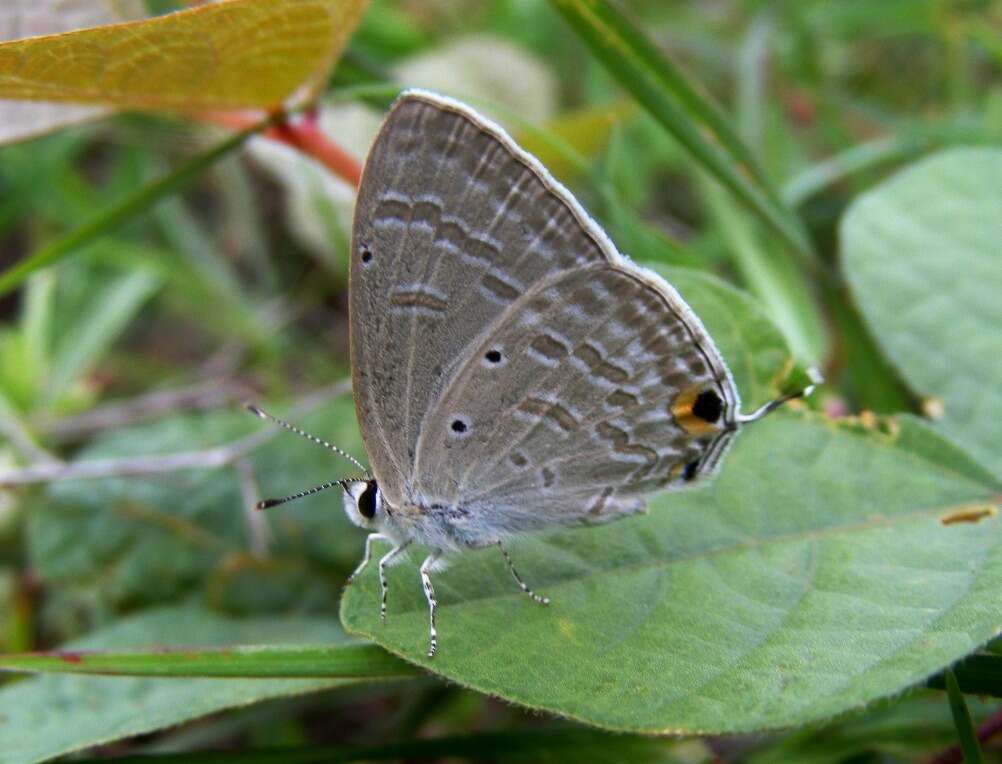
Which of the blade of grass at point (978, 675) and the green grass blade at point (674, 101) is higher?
the green grass blade at point (674, 101)

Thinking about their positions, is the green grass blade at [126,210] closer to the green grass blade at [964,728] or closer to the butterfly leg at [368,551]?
the butterfly leg at [368,551]

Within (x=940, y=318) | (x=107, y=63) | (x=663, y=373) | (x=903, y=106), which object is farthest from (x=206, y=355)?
(x=903, y=106)

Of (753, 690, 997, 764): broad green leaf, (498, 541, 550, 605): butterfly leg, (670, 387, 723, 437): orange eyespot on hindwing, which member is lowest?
(753, 690, 997, 764): broad green leaf

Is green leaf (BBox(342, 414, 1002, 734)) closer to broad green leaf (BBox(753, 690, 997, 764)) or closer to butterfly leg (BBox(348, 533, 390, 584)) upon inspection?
butterfly leg (BBox(348, 533, 390, 584))

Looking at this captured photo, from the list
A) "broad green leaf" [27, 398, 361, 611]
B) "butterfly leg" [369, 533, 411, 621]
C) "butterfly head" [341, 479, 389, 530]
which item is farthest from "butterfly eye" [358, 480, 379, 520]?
"broad green leaf" [27, 398, 361, 611]

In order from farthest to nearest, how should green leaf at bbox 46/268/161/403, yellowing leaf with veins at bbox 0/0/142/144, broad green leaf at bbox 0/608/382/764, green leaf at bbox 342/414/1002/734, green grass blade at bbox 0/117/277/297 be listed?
green leaf at bbox 46/268/161/403 < green grass blade at bbox 0/117/277/297 < yellowing leaf with veins at bbox 0/0/142/144 < broad green leaf at bbox 0/608/382/764 < green leaf at bbox 342/414/1002/734

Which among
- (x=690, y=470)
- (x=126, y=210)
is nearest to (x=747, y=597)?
(x=690, y=470)

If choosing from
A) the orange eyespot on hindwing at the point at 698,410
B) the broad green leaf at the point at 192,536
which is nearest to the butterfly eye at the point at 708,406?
the orange eyespot on hindwing at the point at 698,410
